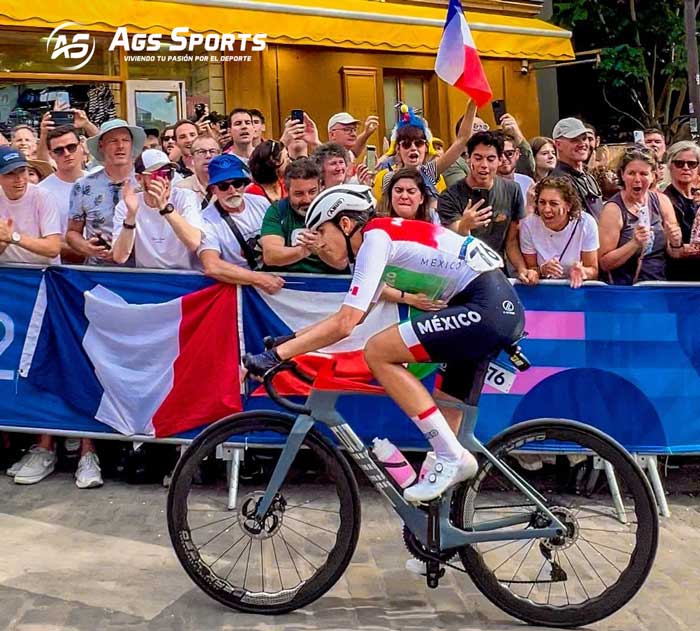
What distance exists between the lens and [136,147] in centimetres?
714

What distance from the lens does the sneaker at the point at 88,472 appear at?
6.63 m

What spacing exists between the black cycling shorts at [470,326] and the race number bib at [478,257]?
0.11 ft

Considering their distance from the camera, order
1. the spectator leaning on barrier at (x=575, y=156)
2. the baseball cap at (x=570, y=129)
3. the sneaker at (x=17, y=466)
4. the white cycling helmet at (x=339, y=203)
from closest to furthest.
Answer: the white cycling helmet at (x=339, y=203), the sneaker at (x=17, y=466), the spectator leaning on barrier at (x=575, y=156), the baseball cap at (x=570, y=129)

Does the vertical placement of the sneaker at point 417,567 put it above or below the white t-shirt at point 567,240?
below

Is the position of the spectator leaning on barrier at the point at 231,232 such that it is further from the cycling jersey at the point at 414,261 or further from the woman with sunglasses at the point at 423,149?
the cycling jersey at the point at 414,261

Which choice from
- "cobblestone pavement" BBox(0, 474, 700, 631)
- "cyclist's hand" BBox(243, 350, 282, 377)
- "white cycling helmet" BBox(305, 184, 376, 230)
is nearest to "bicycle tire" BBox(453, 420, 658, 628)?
"cobblestone pavement" BBox(0, 474, 700, 631)

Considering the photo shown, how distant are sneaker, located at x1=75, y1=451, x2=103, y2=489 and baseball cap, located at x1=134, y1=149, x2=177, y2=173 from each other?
1.80 metres

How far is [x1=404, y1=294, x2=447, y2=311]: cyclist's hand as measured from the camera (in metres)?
4.67

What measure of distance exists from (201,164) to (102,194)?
2.57 ft

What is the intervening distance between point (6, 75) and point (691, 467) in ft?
34.1

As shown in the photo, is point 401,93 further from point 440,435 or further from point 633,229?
point 440,435

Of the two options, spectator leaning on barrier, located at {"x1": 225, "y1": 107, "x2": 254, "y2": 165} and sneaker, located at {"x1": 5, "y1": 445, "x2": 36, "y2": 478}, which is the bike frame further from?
spectator leaning on barrier, located at {"x1": 225, "y1": 107, "x2": 254, "y2": 165}

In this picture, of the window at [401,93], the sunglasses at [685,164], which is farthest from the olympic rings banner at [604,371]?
the window at [401,93]

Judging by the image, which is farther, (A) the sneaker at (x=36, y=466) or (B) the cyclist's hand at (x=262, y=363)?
(A) the sneaker at (x=36, y=466)
